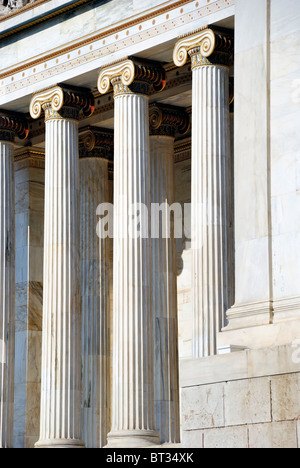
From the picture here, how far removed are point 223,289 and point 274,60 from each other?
21.0 meters

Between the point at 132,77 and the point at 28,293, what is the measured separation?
25352 millimetres

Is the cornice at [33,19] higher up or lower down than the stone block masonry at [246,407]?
higher up

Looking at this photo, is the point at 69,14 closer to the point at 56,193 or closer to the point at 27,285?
the point at 56,193

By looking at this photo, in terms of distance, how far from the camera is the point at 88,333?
88938 mm

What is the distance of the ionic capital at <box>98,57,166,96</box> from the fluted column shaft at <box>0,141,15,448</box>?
12.8m

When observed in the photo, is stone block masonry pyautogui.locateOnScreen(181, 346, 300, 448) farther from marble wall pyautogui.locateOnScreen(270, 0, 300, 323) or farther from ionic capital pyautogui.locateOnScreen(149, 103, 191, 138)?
ionic capital pyautogui.locateOnScreen(149, 103, 191, 138)

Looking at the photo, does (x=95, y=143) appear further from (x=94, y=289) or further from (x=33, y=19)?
(x=33, y=19)

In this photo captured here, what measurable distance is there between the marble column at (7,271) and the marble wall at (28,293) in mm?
7673

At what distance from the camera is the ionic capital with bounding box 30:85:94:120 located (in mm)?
83000

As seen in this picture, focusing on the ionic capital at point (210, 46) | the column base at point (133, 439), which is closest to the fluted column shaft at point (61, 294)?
the column base at point (133, 439)

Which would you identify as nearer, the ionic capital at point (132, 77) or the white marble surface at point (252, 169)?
the white marble surface at point (252, 169)

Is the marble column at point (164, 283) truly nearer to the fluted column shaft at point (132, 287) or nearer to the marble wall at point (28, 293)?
the fluted column shaft at point (132, 287)

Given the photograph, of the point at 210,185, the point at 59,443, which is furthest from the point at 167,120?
the point at 59,443

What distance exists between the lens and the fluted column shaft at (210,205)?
68.8 metres
